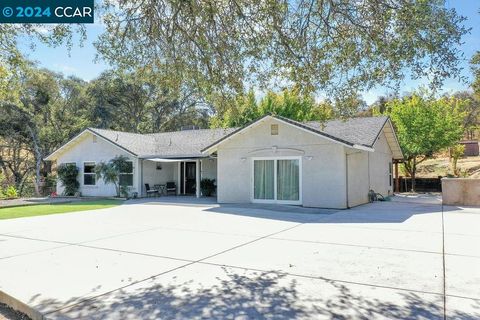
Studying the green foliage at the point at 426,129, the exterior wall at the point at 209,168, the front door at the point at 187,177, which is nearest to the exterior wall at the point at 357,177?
the green foliage at the point at 426,129

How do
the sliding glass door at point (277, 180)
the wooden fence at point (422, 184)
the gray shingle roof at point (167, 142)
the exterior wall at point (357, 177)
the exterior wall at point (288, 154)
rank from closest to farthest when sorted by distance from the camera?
1. the exterior wall at point (288, 154)
2. the exterior wall at point (357, 177)
3. the sliding glass door at point (277, 180)
4. the gray shingle roof at point (167, 142)
5. the wooden fence at point (422, 184)

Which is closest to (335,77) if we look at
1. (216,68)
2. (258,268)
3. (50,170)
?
(216,68)

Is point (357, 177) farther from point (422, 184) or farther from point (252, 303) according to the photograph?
point (252, 303)

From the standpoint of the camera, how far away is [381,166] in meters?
22.3

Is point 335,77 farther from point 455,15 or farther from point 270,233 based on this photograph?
point 270,233

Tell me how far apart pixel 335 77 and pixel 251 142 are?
10.9 m

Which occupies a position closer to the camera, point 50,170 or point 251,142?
point 251,142

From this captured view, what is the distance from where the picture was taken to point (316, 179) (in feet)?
55.9

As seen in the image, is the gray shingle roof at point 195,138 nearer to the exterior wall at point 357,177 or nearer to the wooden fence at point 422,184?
the exterior wall at point 357,177

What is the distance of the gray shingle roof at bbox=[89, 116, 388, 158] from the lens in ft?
62.2

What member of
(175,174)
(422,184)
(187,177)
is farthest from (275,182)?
(422,184)

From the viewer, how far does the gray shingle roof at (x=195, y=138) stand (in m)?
19.0

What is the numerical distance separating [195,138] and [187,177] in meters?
2.95

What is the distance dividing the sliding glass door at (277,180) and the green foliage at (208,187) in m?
5.44
